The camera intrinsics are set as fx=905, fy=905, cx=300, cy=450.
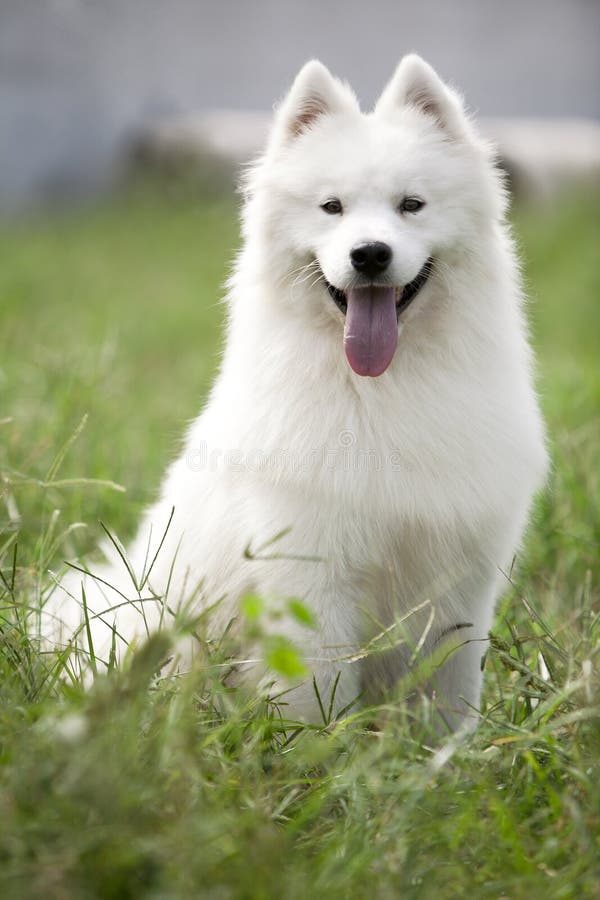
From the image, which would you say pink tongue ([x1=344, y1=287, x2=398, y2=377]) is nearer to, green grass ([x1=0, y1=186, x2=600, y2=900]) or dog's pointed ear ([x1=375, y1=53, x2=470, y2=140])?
dog's pointed ear ([x1=375, y1=53, x2=470, y2=140])

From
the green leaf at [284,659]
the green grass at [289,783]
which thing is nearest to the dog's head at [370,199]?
the green grass at [289,783]

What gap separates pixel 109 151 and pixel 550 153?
6.42m

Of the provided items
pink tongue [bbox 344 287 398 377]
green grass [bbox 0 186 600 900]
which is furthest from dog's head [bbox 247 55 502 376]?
green grass [bbox 0 186 600 900]

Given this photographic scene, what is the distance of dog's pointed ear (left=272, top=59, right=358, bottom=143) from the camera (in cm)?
277

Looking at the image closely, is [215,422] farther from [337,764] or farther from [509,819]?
[509,819]

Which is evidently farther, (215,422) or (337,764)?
(215,422)

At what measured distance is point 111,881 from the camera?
1.67 m

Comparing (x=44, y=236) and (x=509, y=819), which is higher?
(x=44, y=236)

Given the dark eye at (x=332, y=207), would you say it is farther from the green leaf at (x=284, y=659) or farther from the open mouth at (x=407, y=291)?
the green leaf at (x=284, y=659)

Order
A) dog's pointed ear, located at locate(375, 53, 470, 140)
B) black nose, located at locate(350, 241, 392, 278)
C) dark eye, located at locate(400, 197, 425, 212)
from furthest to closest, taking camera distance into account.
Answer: dog's pointed ear, located at locate(375, 53, 470, 140) → dark eye, located at locate(400, 197, 425, 212) → black nose, located at locate(350, 241, 392, 278)

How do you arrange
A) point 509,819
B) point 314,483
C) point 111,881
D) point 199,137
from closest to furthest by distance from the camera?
1. point 111,881
2. point 509,819
3. point 314,483
4. point 199,137

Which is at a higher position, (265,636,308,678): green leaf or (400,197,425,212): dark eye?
(400,197,425,212): dark eye

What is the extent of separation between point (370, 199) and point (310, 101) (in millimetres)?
458

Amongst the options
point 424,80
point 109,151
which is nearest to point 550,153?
point 109,151
